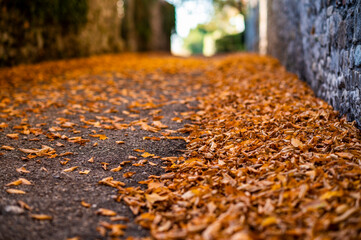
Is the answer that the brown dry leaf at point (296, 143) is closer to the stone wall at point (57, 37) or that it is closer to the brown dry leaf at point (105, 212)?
the brown dry leaf at point (105, 212)

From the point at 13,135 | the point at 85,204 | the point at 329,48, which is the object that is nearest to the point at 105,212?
the point at 85,204

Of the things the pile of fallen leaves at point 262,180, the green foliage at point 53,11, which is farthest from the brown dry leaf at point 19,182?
the green foliage at point 53,11

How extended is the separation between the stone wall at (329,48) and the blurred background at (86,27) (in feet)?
18.5

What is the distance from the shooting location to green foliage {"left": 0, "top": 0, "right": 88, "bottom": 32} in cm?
668

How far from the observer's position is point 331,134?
2.84 meters

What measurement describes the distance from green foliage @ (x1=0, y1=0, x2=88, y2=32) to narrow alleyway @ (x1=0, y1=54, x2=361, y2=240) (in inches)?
104

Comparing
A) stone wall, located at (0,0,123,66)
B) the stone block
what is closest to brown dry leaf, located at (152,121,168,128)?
the stone block

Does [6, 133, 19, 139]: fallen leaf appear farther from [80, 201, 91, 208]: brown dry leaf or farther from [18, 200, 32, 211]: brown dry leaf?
[80, 201, 91, 208]: brown dry leaf

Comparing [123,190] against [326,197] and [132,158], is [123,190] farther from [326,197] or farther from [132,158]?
[326,197]

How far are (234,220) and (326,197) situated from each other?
0.60m

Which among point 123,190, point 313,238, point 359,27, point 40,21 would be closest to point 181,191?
point 123,190

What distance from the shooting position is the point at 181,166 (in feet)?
8.83

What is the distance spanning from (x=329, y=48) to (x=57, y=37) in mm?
6722

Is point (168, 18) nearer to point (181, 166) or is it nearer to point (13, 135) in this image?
point (13, 135)
